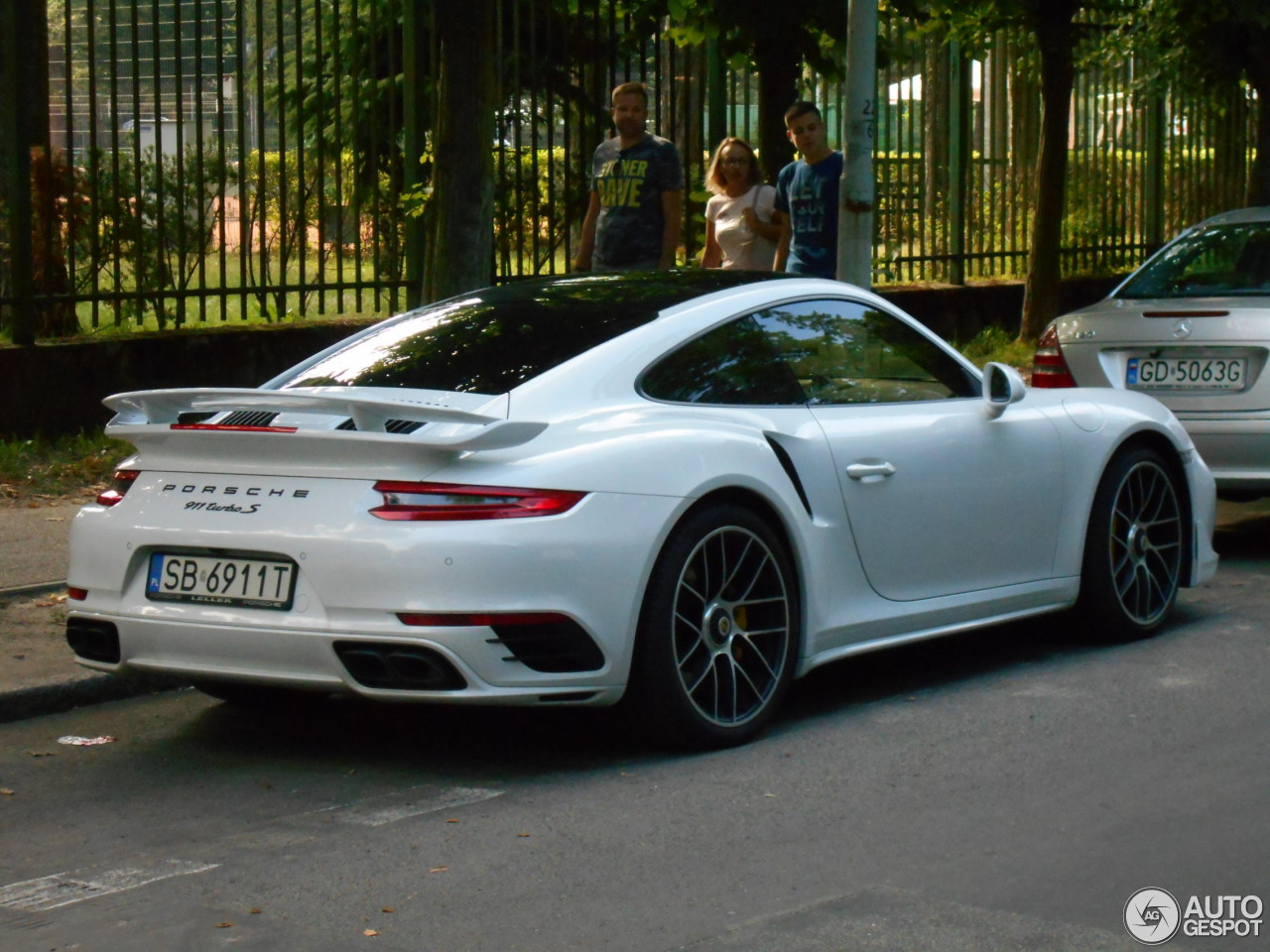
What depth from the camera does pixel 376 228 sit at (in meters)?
12.3

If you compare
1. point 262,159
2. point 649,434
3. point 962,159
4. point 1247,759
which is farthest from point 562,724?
point 962,159

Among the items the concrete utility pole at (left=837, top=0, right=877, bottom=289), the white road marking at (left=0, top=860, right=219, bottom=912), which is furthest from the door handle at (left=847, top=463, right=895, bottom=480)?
the concrete utility pole at (left=837, top=0, right=877, bottom=289)

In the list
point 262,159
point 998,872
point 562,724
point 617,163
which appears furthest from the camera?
point 262,159

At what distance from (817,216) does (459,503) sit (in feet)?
17.6

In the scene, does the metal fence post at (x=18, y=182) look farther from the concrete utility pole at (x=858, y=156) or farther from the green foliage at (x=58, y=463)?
the concrete utility pole at (x=858, y=156)

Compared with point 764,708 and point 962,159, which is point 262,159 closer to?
point 764,708

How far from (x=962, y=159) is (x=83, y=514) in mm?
13017

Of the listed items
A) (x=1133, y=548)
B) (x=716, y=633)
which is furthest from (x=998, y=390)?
(x=716, y=633)

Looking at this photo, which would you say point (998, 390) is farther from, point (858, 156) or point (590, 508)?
point (858, 156)

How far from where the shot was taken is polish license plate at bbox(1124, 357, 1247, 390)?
27.6 feet

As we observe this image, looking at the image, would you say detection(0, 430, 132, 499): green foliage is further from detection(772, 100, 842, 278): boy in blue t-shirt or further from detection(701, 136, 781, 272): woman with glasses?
detection(772, 100, 842, 278): boy in blue t-shirt

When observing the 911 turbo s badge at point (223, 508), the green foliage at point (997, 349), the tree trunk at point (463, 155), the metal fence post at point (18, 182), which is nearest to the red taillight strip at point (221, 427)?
the 911 turbo s badge at point (223, 508)

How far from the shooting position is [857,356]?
20.5 feet
